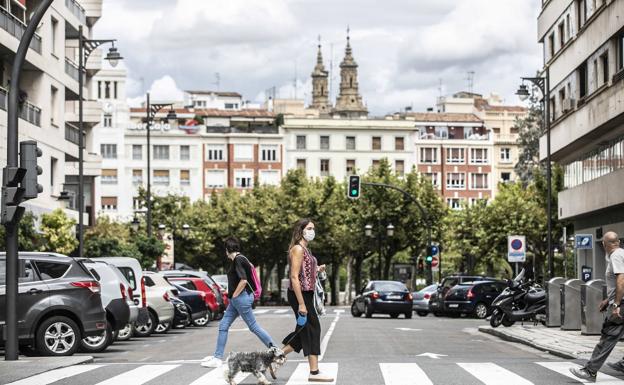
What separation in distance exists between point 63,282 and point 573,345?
9.14 metres

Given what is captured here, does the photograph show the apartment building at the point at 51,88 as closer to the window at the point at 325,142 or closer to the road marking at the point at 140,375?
the road marking at the point at 140,375

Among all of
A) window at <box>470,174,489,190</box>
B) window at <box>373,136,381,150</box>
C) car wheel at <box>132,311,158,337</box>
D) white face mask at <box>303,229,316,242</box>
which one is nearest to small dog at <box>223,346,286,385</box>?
white face mask at <box>303,229,316,242</box>

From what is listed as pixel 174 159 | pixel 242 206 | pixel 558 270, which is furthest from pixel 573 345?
pixel 174 159

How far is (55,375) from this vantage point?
16.2 metres

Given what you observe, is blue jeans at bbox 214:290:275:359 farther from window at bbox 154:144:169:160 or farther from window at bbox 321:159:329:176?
window at bbox 321:159:329:176

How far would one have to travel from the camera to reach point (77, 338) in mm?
21125

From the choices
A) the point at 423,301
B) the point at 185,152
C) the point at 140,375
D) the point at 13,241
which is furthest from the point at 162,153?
the point at 140,375

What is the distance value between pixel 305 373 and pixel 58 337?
6373 mm

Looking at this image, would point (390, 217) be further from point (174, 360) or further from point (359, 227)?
point (174, 360)

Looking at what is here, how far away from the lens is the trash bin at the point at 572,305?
91.0 ft

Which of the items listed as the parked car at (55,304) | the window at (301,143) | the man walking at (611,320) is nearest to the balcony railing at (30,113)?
the parked car at (55,304)

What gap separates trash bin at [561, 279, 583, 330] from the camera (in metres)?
27.8

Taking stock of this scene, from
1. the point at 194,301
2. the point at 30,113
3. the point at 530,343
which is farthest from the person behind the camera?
the point at 30,113

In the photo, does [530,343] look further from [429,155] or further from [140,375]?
[429,155]
